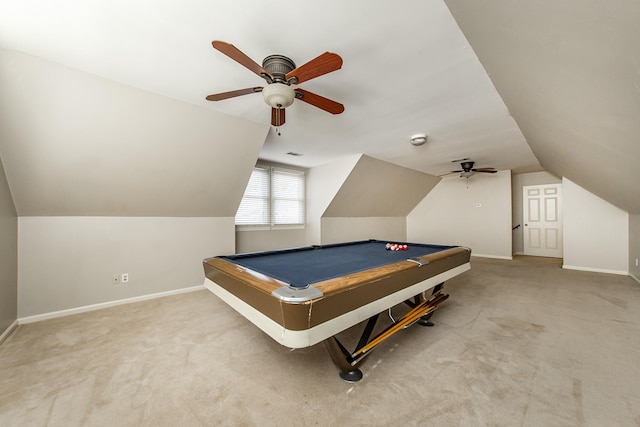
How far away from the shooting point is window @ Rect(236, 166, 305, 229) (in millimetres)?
4702

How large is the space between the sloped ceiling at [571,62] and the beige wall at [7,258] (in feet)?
13.5

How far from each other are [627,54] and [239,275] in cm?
220

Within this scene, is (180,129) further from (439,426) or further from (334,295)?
(439,426)

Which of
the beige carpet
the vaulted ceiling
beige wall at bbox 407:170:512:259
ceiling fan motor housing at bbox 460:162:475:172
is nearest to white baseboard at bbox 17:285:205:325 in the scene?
the beige carpet

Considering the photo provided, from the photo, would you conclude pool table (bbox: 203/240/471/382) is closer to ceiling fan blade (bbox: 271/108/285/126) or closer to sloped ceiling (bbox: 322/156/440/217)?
ceiling fan blade (bbox: 271/108/285/126)

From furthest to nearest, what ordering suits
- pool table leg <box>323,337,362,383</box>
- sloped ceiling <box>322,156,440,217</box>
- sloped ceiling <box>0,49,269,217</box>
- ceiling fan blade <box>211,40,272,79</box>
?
sloped ceiling <box>322,156,440,217</box>
sloped ceiling <box>0,49,269,217</box>
pool table leg <box>323,337,362,383</box>
ceiling fan blade <box>211,40,272,79</box>

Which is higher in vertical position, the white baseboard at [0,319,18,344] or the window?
the window

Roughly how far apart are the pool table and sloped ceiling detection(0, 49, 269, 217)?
5.14 ft

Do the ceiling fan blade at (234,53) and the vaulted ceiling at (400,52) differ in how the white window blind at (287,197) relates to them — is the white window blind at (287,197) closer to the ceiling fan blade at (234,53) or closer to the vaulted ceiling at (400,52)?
the vaulted ceiling at (400,52)

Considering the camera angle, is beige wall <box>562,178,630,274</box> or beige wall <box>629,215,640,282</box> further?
beige wall <box>562,178,630,274</box>

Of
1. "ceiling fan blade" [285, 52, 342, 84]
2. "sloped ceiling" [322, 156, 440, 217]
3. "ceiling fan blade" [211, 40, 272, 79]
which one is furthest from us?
"sloped ceiling" [322, 156, 440, 217]

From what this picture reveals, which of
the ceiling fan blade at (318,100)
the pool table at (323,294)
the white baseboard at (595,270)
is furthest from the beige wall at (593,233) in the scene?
the ceiling fan blade at (318,100)

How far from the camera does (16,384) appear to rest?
158 centimetres

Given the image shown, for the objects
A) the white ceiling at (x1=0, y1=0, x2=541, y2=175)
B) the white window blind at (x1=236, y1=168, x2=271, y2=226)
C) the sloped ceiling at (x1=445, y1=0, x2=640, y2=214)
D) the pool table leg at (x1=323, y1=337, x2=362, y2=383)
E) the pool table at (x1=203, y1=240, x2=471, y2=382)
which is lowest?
the pool table leg at (x1=323, y1=337, x2=362, y2=383)
